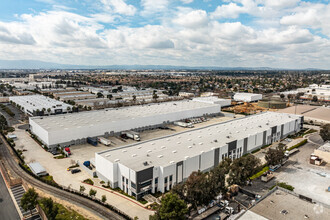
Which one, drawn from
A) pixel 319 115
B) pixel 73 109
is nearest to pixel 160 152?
pixel 73 109

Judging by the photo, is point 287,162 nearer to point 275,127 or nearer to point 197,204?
point 275,127

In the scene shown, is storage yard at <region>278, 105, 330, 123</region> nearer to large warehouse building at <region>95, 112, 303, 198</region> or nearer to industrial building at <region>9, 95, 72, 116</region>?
large warehouse building at <region>95, 112, 303, 198</region>

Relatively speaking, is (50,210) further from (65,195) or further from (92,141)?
(92,141)

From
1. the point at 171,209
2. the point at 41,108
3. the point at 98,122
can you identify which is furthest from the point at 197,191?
the point at 41,108

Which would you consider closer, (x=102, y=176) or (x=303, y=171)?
(x=102, y=176)

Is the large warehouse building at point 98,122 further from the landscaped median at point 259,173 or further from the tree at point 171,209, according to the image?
the tree at point 171,209

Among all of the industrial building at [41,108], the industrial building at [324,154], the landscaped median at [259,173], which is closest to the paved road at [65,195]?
the landscaped median at [259,173]

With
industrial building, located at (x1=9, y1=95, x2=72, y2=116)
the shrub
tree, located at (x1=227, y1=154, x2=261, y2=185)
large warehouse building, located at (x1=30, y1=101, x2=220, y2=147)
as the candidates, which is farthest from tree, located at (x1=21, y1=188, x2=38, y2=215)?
industrial building, located at (x1=9, y1=95, x2=72, y2=116)
